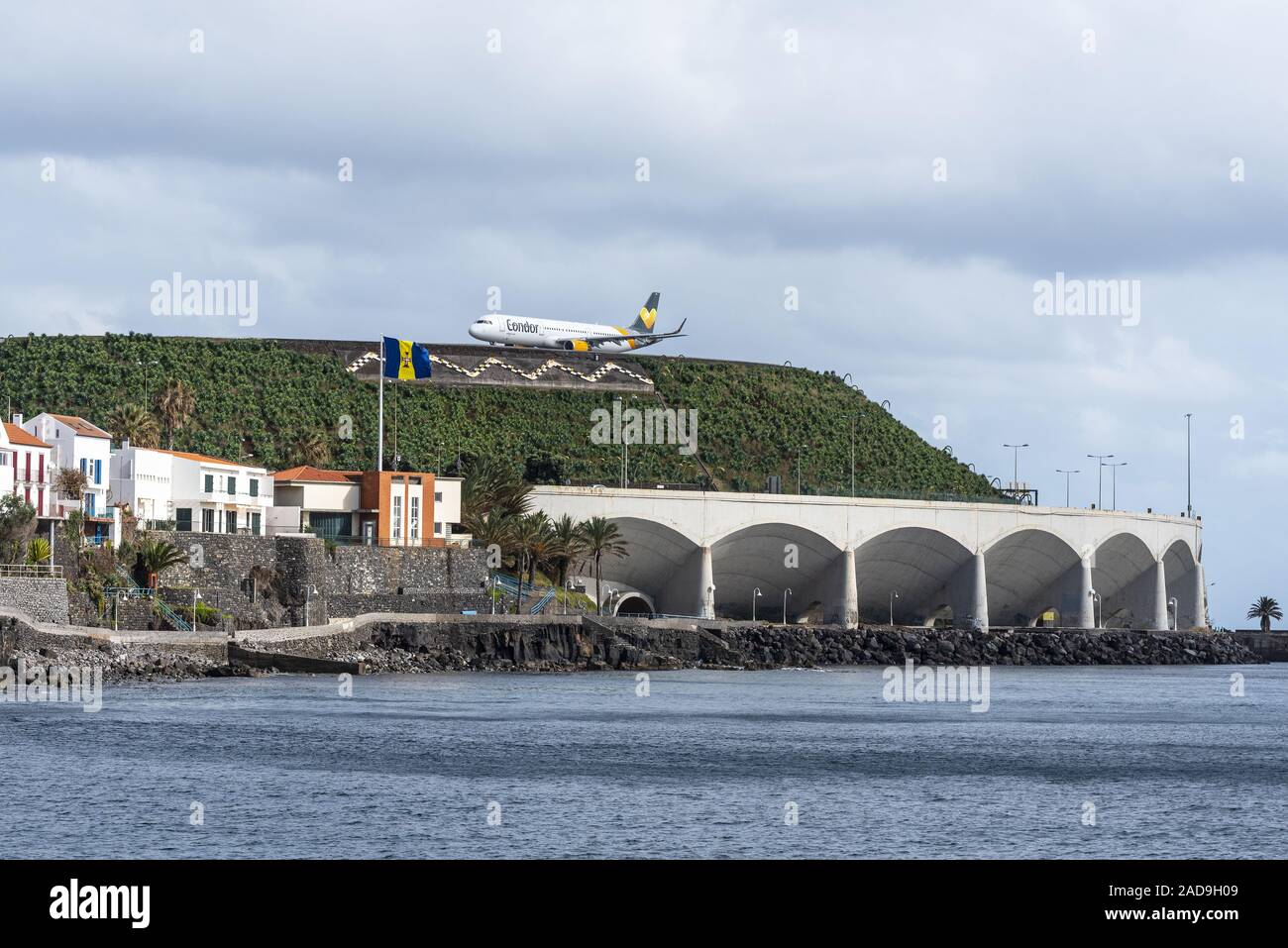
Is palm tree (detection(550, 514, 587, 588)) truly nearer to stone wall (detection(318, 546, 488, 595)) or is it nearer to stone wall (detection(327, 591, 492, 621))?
stone wall (detection(318, 546, 488, 595))

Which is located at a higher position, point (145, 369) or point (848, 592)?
point (145, 369)

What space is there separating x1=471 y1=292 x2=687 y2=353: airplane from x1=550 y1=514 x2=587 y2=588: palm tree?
3225 cm

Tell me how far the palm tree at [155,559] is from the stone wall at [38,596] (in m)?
7.28

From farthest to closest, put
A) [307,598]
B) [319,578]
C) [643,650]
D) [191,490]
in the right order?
1. [643,650]
2. [191,490]
3. [319,578]
4. [307,598]

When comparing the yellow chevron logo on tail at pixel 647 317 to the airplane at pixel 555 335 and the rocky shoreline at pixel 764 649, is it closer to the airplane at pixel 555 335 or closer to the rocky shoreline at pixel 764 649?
the airplane at pixel 555 335

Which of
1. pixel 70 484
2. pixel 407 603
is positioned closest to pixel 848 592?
pixel 407 603

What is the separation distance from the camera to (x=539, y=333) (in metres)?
138

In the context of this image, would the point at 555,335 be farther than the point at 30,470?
Yes

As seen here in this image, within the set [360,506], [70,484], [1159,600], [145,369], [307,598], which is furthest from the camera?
[145,369]

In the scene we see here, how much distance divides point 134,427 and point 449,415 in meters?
52.1

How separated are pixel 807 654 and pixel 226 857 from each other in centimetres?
7762

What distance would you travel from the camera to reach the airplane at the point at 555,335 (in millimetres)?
136000

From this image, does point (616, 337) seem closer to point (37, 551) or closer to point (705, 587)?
point (705, 587)
